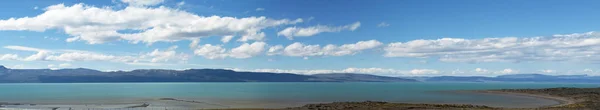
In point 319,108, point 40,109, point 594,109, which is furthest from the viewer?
point 40,109

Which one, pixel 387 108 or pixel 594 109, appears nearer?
pixel 594 109

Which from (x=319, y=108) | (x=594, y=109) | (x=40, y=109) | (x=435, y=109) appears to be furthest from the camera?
(x=40, y=109)

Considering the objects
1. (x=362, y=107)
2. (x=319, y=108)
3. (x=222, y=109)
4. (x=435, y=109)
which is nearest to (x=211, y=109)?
(x=222, y=109)

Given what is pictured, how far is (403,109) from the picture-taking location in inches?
2389

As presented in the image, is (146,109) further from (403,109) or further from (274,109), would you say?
(403,109)

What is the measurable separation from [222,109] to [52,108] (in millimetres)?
25791

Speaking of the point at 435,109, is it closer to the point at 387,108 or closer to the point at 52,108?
the point at 387,108

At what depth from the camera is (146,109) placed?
2677 inches

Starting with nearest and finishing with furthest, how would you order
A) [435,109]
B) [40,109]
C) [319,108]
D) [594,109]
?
[594,109] < [435,109] < [319,108] < [40,109]

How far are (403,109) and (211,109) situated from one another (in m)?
25.0

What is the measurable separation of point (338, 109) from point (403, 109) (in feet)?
26.6

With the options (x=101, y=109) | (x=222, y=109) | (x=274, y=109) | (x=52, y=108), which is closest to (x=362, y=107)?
(x=274, y=109)

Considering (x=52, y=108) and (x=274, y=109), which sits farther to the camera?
(x=52, y=108)

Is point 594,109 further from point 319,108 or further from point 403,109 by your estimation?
point 319,108
